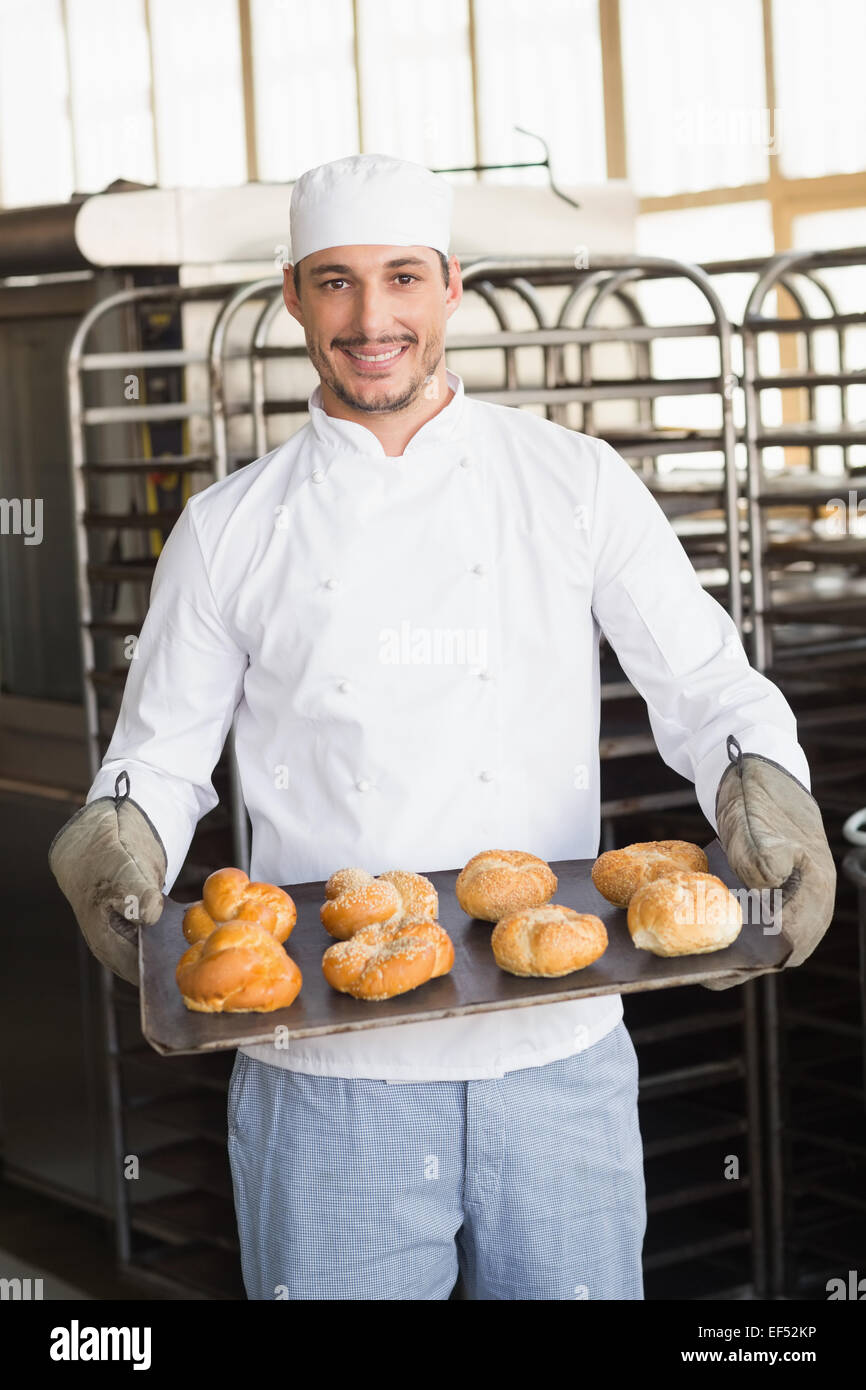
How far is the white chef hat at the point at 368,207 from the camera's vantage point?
1.62m

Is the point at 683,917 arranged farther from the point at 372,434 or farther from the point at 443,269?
the point at 443,269

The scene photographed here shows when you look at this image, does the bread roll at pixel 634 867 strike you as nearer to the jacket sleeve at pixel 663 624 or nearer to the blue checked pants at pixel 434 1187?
the jacket sleeve at pixel 663 624

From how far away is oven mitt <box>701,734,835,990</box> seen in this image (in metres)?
1.41

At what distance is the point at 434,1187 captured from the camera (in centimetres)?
155

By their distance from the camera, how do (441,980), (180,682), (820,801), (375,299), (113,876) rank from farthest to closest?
(820,801) < (180,682) < (375,299) < (113,876) < (441,980)

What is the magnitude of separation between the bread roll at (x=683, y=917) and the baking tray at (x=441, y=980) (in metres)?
0.01

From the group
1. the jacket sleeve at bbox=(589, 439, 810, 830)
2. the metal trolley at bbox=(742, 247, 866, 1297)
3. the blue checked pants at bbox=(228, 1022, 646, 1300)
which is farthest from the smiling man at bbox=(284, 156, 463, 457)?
the metal trolley at bbox=(742, 247, 866, 1297)

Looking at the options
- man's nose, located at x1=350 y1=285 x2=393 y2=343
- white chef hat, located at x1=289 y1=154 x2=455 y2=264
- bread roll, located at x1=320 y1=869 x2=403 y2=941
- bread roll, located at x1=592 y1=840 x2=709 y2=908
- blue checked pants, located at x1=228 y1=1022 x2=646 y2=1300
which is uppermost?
white chef hat, located at x1=289 y1=154 x2=455 y2=264

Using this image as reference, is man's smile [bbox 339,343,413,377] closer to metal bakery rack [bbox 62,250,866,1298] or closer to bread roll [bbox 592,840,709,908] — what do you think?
bread roll [bbox 592,840,709,908]

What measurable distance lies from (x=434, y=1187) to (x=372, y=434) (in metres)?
0.81

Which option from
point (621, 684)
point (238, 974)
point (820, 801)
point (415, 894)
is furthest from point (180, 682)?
point (820, 801)

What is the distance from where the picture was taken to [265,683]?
5.49ft

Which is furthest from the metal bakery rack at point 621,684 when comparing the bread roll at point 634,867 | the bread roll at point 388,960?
the bread roll at point 388,960

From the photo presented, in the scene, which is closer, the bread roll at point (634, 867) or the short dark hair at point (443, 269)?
the bread roll at point (634, 867)
